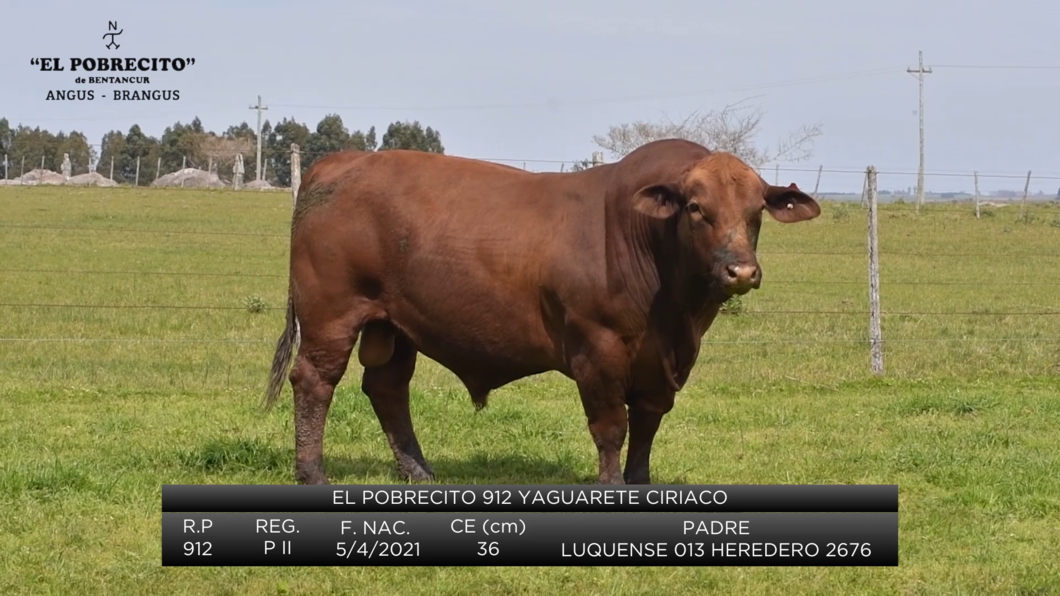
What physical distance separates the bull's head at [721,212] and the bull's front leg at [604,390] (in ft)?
2.11

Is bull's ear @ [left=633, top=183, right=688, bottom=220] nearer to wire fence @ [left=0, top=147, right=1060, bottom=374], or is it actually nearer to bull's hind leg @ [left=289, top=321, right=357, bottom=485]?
bull's hind leg @ [left=289, top=321, right=357, bottom=485]

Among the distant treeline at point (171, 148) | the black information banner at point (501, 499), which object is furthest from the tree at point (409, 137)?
the black information banner at point (501, 499)

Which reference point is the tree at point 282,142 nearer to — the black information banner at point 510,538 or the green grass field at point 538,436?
the green grass field at point 538,436

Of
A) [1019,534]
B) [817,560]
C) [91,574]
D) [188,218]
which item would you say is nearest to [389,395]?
[91,574]

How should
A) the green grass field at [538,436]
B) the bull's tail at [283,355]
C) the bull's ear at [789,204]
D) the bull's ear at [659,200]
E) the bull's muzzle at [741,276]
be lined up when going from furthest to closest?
the bull's tail at [283,355] → the bull's ear at [789,204] → the bull's ear at [659,200] → the bull's muzzle at [741,276] → the green grass field at [538,436]

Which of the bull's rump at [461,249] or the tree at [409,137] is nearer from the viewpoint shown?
the bull's rump at [461,249]

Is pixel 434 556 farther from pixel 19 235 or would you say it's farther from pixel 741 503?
pixel 19 235

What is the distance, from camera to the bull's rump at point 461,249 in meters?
7.38

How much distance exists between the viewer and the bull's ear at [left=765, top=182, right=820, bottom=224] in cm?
701

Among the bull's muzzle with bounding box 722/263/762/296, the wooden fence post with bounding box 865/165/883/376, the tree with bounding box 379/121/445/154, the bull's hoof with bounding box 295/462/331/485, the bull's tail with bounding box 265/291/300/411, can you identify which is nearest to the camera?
the bull's muzzle with bounding box 722/263/762/296

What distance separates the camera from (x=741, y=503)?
6023 millimetres

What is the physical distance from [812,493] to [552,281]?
6.37 ft

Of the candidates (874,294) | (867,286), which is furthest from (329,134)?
(874,294)

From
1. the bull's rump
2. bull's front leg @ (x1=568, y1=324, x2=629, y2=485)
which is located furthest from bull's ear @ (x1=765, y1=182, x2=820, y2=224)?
bull's front leg @ (x1=568, y1=324, x2=629, y2=485)
